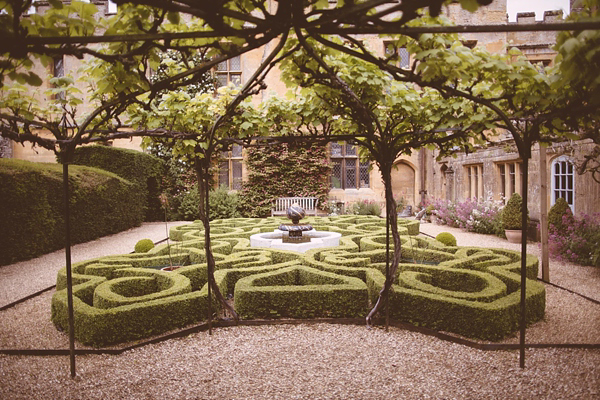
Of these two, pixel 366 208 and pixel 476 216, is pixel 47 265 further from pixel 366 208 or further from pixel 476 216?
pixel 476 216

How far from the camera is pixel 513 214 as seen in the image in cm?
1022

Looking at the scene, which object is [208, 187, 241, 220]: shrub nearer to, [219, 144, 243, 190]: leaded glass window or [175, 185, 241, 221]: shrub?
[175, 185, 241, 221]: shrub

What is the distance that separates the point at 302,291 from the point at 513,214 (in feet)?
25.3

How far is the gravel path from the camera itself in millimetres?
3188

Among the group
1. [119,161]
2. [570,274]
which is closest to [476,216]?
[570,274]

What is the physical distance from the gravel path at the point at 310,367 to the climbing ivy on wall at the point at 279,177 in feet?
38.8

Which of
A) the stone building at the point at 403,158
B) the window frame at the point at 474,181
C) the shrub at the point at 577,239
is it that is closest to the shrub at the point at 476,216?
the window frame at the point at 474,181

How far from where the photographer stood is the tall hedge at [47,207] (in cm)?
822

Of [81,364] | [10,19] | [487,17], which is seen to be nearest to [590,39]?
[10,19]

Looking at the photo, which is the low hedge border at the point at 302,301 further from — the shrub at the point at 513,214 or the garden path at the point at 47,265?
the shrub at the point at 513,214

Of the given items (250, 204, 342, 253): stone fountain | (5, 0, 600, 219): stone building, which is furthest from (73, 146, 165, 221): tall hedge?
(250, 204, 342, 253): stone fountain

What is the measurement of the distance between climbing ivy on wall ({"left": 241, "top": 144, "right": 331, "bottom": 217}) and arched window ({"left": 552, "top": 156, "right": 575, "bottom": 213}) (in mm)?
8230

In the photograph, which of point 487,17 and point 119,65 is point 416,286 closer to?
point 119,65

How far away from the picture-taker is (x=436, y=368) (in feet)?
11.6
